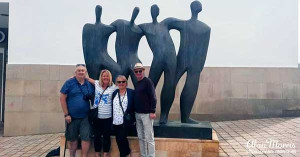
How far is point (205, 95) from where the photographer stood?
23.9 feet

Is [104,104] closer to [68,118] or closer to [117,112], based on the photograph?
[117,112]

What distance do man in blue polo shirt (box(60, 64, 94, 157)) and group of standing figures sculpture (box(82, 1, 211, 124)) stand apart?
83cm

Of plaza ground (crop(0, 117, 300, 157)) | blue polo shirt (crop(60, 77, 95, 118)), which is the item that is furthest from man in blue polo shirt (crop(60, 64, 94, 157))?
plaza ground (crop(0, 117, 300, 157))

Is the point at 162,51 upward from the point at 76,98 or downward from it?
upward

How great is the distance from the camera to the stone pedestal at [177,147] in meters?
3.93

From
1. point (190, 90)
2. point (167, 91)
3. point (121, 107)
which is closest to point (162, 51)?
point (167, 91)

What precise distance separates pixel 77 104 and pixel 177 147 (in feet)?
5.24

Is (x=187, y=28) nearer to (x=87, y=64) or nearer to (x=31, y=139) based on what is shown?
(x=87, y=64)

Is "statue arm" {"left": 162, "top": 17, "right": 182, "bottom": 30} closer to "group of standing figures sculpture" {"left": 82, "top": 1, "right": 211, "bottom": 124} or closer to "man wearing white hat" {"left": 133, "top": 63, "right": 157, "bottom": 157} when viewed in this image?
"group of standing figures sculpture" {"left": 82, "top": 1, "right": 211, "bottom": 124}

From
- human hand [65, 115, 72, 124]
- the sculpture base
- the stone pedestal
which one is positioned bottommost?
the stone pedestal

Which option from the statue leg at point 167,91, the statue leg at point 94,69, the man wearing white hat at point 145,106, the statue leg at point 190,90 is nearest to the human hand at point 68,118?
the man wearing white hat at point 145,106

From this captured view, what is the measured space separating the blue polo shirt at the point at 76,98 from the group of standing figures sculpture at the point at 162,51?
2.82ft

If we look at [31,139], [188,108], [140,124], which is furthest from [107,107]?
[31,139]

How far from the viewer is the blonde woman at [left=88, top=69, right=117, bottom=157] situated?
138 inches
